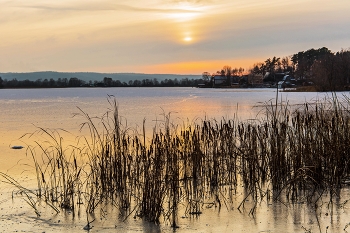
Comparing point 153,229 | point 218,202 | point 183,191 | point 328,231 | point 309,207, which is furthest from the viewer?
point 183,191

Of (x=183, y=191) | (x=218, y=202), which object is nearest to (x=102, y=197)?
(x=183, y=191)

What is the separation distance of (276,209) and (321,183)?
3.90ft

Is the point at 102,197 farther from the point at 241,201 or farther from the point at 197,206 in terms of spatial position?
the point at 241,201

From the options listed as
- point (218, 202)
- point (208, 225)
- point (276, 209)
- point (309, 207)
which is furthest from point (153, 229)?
point (309, 207)

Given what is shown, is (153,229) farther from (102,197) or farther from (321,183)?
(321,183)

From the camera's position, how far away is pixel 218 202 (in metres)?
6.40

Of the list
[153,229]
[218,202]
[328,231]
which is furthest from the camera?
[218,202]

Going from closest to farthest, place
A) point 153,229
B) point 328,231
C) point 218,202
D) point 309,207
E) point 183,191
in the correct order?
point 328,231, point 153,229, point 309,207, point 218,202, point 183,191

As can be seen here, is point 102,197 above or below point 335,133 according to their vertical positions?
below

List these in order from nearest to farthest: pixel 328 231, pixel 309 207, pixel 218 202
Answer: pixel 328 231
pixel 309 207
pixel 218 202

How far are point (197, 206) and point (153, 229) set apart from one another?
0.98 m

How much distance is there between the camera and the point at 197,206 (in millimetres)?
6113

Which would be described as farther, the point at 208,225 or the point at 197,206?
the point at 197,206

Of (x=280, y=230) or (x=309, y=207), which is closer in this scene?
(x=280, y=230)
